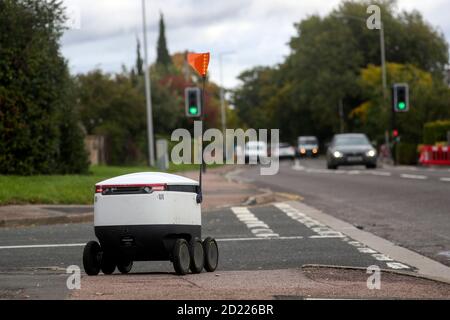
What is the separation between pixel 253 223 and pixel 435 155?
3536cm

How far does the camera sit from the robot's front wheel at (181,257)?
1086cm

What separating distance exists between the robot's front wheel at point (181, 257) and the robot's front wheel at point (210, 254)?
1.66 feet

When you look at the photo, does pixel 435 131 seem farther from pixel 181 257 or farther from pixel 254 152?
pixel 181 257

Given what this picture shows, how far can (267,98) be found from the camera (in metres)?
150

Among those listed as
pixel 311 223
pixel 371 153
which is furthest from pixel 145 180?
pixel 371 153

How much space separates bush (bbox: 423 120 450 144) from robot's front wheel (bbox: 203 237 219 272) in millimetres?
46521

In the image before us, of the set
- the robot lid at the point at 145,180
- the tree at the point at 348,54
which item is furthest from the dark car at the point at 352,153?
the tree at the point at 348,54

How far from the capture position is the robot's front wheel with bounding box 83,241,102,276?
36.5ft

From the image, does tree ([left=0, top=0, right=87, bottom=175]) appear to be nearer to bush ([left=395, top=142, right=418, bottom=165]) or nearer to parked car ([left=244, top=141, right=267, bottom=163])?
bush ([left=395, top=142, right=418, bottom=165])

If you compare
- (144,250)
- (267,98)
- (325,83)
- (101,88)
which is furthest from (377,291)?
(267,98)

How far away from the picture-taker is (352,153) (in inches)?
2002

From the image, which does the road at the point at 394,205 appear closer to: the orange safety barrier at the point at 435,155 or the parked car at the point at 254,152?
the orange safety barrier at the point at 435,155

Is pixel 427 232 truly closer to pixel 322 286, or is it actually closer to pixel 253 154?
pixel 322 286
